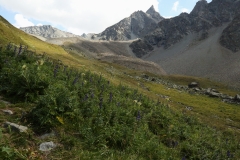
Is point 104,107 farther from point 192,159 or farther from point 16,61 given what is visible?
point 16,61

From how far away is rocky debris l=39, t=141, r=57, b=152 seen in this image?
708cm

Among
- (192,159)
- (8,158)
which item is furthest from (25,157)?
(192,159)

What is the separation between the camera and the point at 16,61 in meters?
14.4

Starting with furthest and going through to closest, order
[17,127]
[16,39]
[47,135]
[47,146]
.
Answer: [16,39] < [47,135] < [17,127] < [47,146]

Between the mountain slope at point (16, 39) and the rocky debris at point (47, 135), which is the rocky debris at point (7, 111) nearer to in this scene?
the rocky debris at point (47, 135)

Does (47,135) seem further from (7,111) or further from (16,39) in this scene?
(16,39)

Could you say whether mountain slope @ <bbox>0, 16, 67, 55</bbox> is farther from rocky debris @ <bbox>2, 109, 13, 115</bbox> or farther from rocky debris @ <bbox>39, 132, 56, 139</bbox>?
rocky debris @ <bbox>39, 132, 56, 139</bbox>

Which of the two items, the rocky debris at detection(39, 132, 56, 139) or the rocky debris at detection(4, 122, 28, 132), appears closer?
the rocky debris at detection(4, 122, 28, 132)

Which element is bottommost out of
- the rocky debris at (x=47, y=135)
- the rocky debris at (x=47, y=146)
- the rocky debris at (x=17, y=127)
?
the rocky debris at (x=47, y=146)

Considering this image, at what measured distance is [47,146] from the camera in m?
7.24

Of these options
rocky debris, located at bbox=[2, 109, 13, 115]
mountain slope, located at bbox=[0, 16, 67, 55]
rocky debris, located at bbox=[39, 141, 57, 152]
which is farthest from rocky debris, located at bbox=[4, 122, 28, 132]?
mountain slope, located at bbox=[0, 16, 67, 55]

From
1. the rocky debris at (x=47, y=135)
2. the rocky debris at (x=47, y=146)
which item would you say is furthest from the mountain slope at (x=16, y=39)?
the rocky debris at (x=47, y=146)

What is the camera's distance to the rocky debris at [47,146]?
23.2 feet

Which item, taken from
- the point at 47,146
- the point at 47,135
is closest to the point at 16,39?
the point at 47,135
